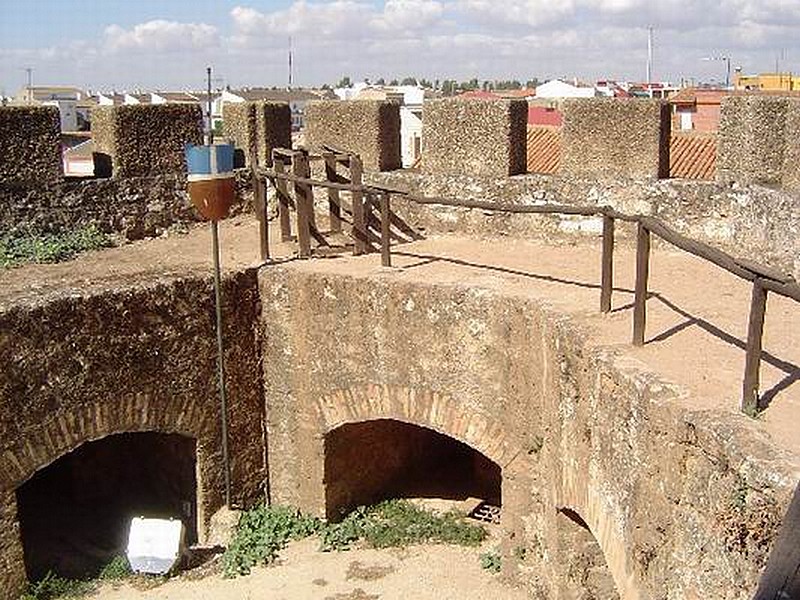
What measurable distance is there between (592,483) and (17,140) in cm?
547

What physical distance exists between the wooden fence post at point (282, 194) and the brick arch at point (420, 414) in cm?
171

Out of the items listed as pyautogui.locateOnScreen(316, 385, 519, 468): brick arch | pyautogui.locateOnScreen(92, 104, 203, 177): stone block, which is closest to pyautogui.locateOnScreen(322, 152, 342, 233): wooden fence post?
pyautogui.locateOnScreen(92, 104, 203, 177): stone block

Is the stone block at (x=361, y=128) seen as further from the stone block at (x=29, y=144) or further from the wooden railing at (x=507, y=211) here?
the stone block at (x=29, y=144)

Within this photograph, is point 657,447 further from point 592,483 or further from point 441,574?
point 441,574

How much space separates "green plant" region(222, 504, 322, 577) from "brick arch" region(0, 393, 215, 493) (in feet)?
2.66

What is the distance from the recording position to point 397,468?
8.27m

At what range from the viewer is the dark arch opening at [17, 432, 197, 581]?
288 inches

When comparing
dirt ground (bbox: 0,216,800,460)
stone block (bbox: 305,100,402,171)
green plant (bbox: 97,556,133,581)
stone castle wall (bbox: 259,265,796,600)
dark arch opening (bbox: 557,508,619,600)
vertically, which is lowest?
green plant (bbox: 97,556,133,581)

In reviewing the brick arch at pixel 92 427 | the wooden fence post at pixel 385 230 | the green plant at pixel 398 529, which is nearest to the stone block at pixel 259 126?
the wooden fence post at pixel 385 230

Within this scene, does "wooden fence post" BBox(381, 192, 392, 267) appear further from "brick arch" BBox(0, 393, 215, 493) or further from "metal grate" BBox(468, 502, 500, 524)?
"metal grate" BBox(468, 502, 500, 524)

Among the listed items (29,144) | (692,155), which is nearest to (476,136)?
(29,144)

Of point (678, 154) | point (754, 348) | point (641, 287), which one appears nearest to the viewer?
point (754, 348)

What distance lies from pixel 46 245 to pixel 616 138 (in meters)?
4.85

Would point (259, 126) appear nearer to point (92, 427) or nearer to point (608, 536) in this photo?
point (92, 427)
